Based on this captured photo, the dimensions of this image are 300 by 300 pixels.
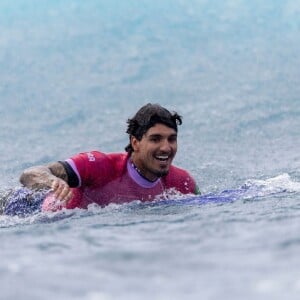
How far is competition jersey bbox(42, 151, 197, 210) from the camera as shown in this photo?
17.9 feet

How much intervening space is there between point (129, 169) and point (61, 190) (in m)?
0.93

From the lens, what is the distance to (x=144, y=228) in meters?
3.92

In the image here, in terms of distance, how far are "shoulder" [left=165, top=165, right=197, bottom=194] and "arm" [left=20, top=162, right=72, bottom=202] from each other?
96cm

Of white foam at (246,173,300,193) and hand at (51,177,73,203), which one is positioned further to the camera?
white foam at (246,173,300,193)

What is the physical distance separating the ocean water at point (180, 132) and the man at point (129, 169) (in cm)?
33

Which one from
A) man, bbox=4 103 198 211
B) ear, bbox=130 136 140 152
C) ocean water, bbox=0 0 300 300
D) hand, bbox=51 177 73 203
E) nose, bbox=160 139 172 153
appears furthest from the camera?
ear, bbox=130 136 140 152

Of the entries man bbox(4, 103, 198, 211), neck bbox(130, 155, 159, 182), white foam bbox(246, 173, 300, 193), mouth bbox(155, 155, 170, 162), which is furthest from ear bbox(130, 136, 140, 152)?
white foam bbox(246, 173, 300, 193)

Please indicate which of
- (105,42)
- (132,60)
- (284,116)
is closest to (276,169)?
(284,116)

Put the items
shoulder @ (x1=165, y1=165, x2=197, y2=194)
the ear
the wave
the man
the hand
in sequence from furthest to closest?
1. shoulder @ (x1=165, y1=165, x2=197, y2=194)
2. the ear
3. the man
4. the wave
5. the hand

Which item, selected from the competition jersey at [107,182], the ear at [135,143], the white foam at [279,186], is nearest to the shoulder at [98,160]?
the competition jersey at [107,182]

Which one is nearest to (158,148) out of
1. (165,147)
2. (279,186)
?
(165,147)

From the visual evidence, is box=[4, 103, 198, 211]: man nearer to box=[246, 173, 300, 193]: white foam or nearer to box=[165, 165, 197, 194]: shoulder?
box=[165, 165, 197, 194]: shoulder

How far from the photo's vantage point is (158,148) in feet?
18.2

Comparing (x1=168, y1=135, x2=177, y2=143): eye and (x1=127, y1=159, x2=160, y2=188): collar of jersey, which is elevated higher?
(x1=168, y1=135, x2=177, y2=143): eye
